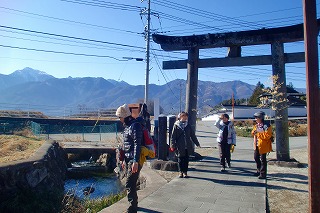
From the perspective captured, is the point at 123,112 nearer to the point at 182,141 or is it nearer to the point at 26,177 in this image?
the point at 182,141

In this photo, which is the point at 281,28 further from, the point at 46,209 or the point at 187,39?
the point at 46,209

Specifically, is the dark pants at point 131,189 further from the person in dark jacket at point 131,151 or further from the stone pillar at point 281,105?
the stone pillar at point 281,105

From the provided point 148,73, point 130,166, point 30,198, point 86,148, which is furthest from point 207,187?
point 148,73

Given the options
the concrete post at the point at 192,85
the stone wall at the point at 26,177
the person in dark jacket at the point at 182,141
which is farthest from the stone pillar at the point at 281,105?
the stone wall at the point at 26,177

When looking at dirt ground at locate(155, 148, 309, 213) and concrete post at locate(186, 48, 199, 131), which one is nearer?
dirt ground at locate(155, 148, 309, 213)

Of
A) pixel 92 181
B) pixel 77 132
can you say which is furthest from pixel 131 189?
pixel 77 132

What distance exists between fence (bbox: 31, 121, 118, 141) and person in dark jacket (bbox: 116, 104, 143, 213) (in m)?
14.1

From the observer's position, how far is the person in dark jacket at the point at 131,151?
431cm

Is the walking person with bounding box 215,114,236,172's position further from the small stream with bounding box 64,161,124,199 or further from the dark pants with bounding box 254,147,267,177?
the small stream with bounding box 64,161,124,199

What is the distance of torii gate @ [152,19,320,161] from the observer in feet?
29.8

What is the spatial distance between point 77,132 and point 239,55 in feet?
47.1

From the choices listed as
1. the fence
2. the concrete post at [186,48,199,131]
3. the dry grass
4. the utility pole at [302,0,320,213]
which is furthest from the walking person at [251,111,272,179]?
the fence

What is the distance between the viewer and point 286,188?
6.49m

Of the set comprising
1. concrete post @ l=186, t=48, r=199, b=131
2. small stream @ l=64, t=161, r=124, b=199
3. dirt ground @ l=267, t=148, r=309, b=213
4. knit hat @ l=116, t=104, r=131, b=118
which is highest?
concrete post @ l=186, t=48, r=199, b=131
